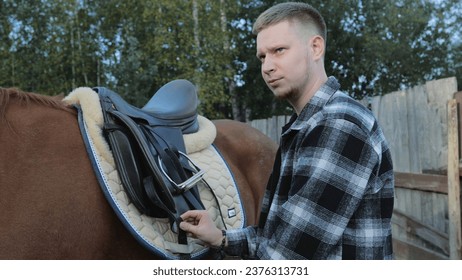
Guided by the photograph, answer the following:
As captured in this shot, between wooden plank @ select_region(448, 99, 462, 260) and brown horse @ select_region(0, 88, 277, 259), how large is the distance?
2.42 metres

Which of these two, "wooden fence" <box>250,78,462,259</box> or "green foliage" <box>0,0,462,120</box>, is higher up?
"green foliage" <box>0,0,462,120</box>

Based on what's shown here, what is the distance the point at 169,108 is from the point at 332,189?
147cm

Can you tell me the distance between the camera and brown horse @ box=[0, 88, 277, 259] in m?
1.55

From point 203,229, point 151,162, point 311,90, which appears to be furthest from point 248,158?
point 311,90

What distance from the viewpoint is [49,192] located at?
160 centimetres

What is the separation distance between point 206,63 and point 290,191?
32.0ft

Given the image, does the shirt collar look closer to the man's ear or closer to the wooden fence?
the man's ear

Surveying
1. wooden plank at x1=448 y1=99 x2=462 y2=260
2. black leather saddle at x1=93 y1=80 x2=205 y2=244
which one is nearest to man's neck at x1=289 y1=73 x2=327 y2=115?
black leather saddle at x1=93 y1=80 x2=205 y2=244

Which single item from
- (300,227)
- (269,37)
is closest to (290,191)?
(300,227)

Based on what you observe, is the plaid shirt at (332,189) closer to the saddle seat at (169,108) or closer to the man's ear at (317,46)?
the man's ear at (317,46)

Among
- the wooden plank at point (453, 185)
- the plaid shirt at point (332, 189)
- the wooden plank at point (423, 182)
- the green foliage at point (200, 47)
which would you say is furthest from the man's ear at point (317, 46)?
the green foliage at point (200, 47)

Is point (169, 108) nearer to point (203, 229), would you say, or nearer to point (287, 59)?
point (203, 229)

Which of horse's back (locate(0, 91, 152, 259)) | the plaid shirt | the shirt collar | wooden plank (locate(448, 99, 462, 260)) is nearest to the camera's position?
the plaid shirt

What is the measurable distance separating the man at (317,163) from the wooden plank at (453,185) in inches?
90.1
